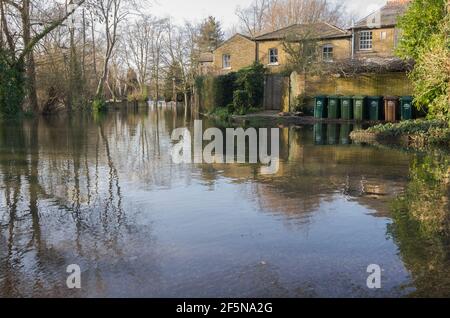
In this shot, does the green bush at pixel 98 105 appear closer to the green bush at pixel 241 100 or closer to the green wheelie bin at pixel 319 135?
the green bush at pixel 241 100

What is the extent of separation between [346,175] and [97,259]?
6.37 m

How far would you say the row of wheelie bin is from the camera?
2294cm

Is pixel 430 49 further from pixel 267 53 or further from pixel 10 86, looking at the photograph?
pixel 267 53

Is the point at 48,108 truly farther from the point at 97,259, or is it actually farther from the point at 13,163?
the point at 97,259

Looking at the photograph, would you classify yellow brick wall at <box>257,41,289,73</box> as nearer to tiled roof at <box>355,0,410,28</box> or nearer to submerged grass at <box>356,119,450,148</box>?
tiled roof at <box>355,0,410,28</box>

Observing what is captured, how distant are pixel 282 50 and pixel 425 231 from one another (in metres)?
34.6

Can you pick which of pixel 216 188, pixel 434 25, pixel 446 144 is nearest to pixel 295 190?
pixel 216 188

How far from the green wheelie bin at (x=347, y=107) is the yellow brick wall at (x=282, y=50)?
10.4 metres

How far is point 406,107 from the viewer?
74.4 ft

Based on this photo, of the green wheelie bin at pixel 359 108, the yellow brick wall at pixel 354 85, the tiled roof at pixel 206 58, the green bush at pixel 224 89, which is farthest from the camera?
the tiled roof at pixel 206 58

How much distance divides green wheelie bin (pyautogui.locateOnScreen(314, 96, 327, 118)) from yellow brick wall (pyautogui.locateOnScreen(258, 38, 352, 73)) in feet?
31.4

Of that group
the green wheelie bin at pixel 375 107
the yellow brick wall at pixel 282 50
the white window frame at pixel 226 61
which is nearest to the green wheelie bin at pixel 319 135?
the green wheelie bin at pixel 375 107

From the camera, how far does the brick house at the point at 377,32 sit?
116 ft

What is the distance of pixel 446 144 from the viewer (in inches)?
599
